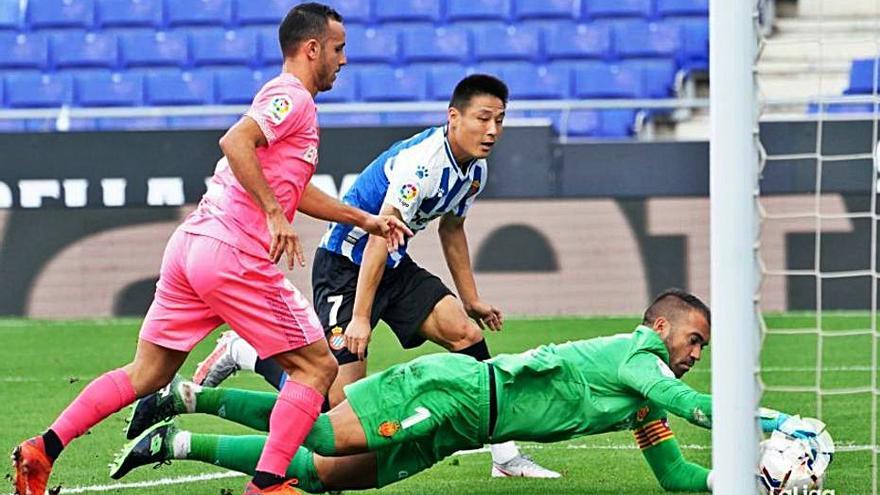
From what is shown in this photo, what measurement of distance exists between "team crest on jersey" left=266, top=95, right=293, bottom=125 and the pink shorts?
0.47m

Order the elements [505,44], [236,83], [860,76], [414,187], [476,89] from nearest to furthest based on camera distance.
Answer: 1. [414,187]
2. [476,89]
3. [860,76]
4. [236,83]
5. [505,44]

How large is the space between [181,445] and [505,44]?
494 inches

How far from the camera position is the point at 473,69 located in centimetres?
1731

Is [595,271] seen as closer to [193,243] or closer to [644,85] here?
[644,85]

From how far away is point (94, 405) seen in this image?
17.7 ft

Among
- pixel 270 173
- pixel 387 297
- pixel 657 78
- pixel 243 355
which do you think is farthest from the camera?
pixel 657 78

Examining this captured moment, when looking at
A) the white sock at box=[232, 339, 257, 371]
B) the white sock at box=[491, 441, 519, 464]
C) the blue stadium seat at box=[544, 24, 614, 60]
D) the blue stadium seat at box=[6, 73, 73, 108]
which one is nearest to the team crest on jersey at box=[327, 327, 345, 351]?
the white sock at box=[232, 339, 257, 371]

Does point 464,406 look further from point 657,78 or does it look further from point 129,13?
point 129,13

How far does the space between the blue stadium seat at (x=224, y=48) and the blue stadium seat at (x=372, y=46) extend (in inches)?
44.0

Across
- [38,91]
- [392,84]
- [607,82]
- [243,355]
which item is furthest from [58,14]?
[243,355]

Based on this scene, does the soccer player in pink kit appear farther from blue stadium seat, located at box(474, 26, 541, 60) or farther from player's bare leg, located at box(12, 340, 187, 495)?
blue stadium seat, located at box(474, 26, 541, 60)

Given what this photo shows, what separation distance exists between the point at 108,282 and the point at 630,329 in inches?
185

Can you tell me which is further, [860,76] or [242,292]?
[860,76]

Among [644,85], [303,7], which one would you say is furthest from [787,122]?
[303,7]
